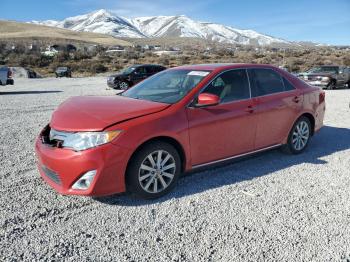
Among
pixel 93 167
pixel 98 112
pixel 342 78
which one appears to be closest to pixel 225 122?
pixel 98 112

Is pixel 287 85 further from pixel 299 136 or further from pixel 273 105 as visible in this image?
pixel 299 136

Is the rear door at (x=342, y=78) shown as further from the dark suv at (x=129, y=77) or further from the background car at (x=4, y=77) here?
the background car at (x=4, y=77)

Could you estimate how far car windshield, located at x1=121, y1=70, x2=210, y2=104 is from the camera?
4.75 metres

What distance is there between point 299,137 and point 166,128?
3044 mm

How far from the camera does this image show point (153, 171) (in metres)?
4.22

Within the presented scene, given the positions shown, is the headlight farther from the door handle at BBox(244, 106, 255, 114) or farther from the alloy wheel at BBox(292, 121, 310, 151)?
the alloy wheel at BBox(292, 121, 310, 151)

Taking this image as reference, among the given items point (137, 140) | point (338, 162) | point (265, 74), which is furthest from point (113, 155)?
point (338, 162)

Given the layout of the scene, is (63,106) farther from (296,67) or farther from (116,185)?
(296,67)

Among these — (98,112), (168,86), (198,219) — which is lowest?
(198,219)

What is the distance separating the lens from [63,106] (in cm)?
482

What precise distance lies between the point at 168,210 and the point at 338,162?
338cm

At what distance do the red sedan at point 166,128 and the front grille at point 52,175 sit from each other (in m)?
0.01

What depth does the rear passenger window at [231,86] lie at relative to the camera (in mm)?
4914

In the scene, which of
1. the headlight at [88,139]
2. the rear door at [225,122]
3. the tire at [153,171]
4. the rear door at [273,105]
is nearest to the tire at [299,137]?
the rear door at [273,105]
